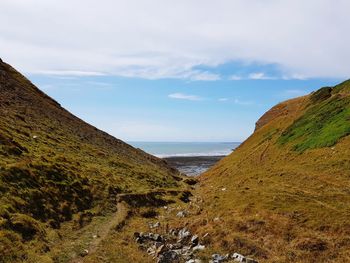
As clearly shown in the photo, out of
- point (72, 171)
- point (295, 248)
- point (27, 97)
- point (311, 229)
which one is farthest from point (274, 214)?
point (27, 97)

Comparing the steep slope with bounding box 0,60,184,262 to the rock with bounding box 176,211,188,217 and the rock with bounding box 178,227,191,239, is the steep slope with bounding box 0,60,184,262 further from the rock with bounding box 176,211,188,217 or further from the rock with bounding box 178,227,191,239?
the rock with bounding box 178,227,191,239

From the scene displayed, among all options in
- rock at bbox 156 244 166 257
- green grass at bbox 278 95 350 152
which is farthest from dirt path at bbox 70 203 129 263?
green grass at bbox 278 95 350 152

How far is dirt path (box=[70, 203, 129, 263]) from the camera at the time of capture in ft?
79.1

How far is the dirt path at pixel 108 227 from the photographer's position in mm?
24116

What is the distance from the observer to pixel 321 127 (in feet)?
200

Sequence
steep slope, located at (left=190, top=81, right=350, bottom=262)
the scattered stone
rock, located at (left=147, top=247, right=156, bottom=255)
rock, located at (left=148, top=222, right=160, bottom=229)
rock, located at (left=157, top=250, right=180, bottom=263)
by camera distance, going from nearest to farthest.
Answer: the scattered stone, rock, located at (left=157, top=250, right=180, bottom=263), steep slope, located at (left=190, top=81, right=350, bottom=262), rock, located at (left=147, top=247, right=156, bottom=255), rock, located at (left=148, top=222, right=160, bottom=229)

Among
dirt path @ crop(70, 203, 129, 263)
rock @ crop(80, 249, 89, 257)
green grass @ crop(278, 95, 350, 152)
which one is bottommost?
rock @ crop(80, 249, 89, 257)

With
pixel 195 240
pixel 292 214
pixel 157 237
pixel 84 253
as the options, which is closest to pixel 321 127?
pixel 292 214

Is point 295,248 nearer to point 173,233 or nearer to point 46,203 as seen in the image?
point 173,233

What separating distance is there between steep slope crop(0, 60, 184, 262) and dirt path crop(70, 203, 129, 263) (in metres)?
1.22

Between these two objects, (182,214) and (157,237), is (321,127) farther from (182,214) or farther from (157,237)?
(157,237)

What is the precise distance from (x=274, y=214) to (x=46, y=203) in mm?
17877

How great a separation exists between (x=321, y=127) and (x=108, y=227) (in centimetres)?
4248

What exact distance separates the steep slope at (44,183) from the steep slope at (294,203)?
33.5 feet
